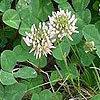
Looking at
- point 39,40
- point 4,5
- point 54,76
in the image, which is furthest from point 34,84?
point 4,5

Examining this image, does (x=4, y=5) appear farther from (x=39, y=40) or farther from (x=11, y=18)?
(x=39, y=40)

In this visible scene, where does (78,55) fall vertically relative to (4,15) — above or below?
below

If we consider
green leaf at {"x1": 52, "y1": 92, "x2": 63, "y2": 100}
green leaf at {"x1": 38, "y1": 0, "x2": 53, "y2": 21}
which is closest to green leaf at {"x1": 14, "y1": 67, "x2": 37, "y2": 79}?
green leaf at {"x1": 52, "y1": 92, "x2": 63, "y2": 100}

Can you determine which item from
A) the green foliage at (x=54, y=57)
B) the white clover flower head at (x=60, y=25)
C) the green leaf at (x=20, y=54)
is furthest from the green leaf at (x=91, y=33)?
the green leaf at (x=20, y=54)

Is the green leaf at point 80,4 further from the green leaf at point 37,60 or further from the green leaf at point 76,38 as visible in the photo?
the green leaf at point 37,60

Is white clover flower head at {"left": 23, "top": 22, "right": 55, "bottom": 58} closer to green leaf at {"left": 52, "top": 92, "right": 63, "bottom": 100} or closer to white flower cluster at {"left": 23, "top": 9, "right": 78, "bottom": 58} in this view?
white flower cluster at {"left": 23, "top": 9, "right": 78, "bottom": 58}

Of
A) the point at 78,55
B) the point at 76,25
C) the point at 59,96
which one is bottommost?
the point at 59,96

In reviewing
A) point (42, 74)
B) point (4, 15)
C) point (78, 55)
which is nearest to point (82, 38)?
point (78, 55)

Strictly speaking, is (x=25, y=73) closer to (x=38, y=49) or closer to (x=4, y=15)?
(x=38, y=49)
